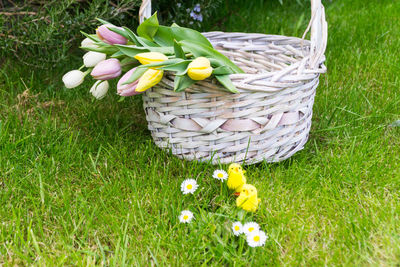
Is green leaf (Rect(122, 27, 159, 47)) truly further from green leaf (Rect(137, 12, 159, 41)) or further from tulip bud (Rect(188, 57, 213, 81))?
tulip bud (Rect(188, 57, 213, 81))

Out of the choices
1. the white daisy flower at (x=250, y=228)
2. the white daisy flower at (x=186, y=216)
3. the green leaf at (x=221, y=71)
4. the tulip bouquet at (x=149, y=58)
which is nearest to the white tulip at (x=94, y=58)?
the tulip bouquet at (x=149, y=58)

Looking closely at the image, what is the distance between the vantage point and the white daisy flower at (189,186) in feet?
3.27

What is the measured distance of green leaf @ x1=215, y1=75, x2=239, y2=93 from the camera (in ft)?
3.07

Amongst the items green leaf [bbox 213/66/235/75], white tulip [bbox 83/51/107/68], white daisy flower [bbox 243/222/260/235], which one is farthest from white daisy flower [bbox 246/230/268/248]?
white tulip [bbox 83/51/107/68]

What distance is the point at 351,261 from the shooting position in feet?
2.75

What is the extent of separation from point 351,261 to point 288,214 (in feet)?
0.55

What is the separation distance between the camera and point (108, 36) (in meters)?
1.06

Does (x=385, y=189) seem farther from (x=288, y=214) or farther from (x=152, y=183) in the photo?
(x=152, y=183)

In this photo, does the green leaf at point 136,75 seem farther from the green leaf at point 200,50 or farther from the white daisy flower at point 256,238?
the white daisy flower at point 256,238

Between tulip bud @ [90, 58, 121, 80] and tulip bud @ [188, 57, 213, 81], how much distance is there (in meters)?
0.22

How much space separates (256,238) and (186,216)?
0.16m

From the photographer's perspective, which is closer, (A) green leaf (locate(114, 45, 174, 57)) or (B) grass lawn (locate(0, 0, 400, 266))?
(B) grass lawn (locate(0, 0, 400, 266))

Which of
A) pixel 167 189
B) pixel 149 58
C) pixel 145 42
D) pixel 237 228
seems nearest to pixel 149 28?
pixel 145 42

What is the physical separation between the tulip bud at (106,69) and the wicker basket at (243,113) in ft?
0.34
